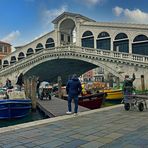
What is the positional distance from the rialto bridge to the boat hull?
1645 centimetres

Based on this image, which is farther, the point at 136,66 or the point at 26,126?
the point at 136,66

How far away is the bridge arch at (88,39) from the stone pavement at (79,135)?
31.0m

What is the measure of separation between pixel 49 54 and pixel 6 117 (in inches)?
922

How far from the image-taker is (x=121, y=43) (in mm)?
35438

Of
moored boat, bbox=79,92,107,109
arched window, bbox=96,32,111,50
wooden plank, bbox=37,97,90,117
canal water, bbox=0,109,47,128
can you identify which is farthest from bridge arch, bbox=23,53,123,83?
wooden plank, bbox=37,97,90,117

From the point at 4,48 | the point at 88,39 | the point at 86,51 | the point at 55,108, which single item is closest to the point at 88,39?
the point at 88,39

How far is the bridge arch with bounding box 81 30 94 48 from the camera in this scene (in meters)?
38.2

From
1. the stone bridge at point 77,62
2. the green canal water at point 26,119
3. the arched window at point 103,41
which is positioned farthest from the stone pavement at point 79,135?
the arched window at point 103,41

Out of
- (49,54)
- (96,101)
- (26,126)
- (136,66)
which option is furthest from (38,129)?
(49,54)

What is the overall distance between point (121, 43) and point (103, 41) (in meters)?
2.72

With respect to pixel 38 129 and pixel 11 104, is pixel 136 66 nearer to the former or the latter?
pixel 11 104

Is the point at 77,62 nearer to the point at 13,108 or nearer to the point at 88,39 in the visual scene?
the point at 88,39

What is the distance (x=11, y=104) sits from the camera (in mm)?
11984

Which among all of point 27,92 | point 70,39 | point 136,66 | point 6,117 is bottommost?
point 6,117
